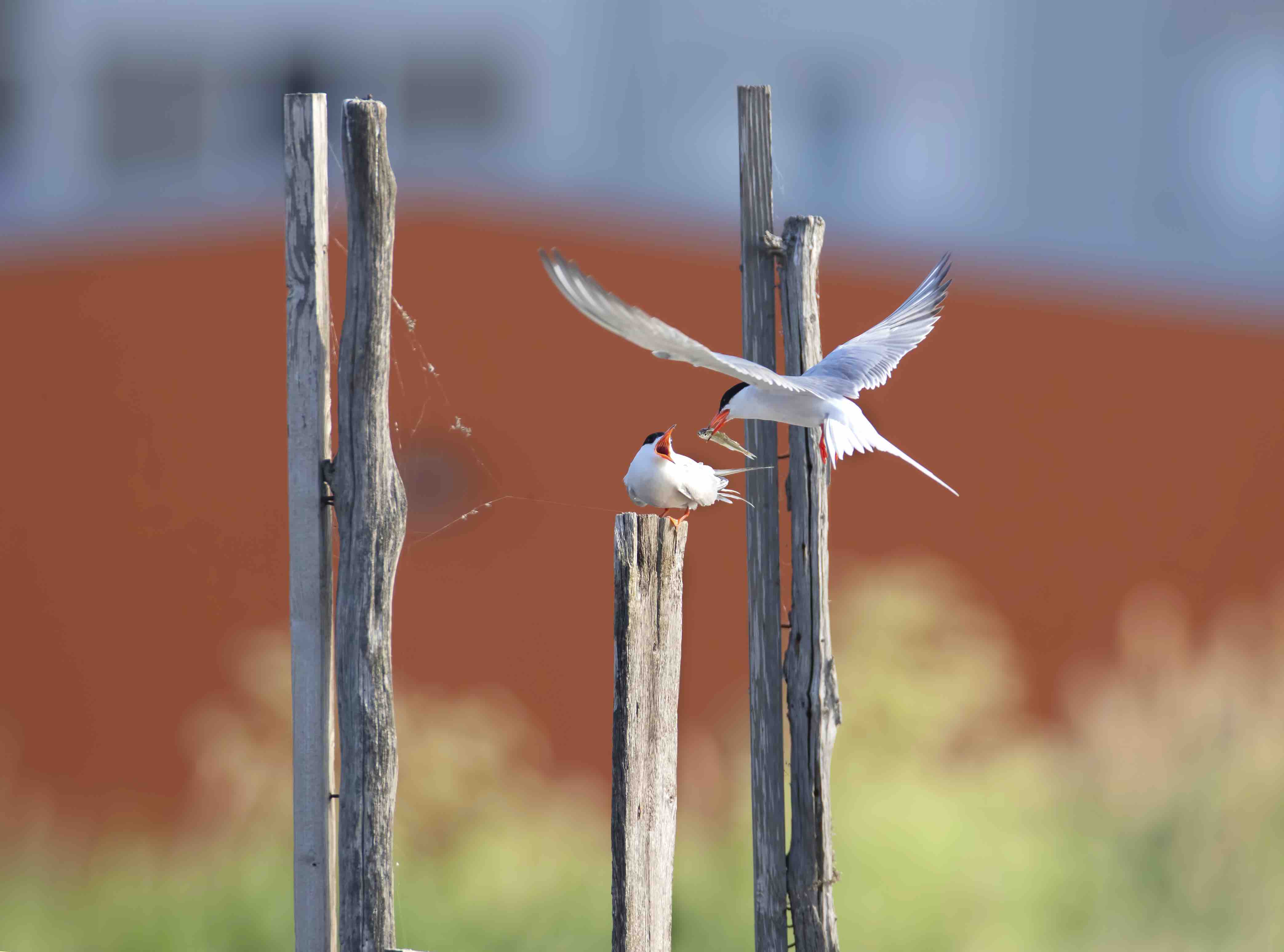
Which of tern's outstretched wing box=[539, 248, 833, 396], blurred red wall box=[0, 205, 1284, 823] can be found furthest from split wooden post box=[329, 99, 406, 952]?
blurred red wall box=[0, 205, 1284, 823]

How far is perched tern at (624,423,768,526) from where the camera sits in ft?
8.79

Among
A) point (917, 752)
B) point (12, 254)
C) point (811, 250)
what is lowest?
point (917, 752)

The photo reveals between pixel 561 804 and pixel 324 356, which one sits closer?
pixel 324 356

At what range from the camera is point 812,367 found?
9.72 feet

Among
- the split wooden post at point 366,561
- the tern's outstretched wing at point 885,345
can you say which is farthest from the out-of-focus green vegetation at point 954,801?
the split wooden post at point 366,561

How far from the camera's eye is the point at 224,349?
3.88m

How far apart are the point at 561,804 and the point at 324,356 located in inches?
65.9

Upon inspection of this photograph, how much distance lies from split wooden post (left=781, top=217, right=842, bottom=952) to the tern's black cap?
257mm

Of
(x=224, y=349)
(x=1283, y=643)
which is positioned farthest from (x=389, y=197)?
(x=1283, y=643)

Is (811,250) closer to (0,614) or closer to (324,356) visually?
(324,356)

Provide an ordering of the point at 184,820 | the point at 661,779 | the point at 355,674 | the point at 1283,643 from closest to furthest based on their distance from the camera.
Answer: the point at 661,779, the point at 355,674, the point at 1283,643, the point at 184,820

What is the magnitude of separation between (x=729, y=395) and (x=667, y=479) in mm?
269

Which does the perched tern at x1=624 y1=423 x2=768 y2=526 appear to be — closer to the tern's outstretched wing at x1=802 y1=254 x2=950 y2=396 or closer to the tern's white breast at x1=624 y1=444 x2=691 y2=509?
the tern's white breast at x1=624 y1=444 x2=691 y2=509

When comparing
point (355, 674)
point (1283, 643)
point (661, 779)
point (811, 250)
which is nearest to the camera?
point (661, 779)
